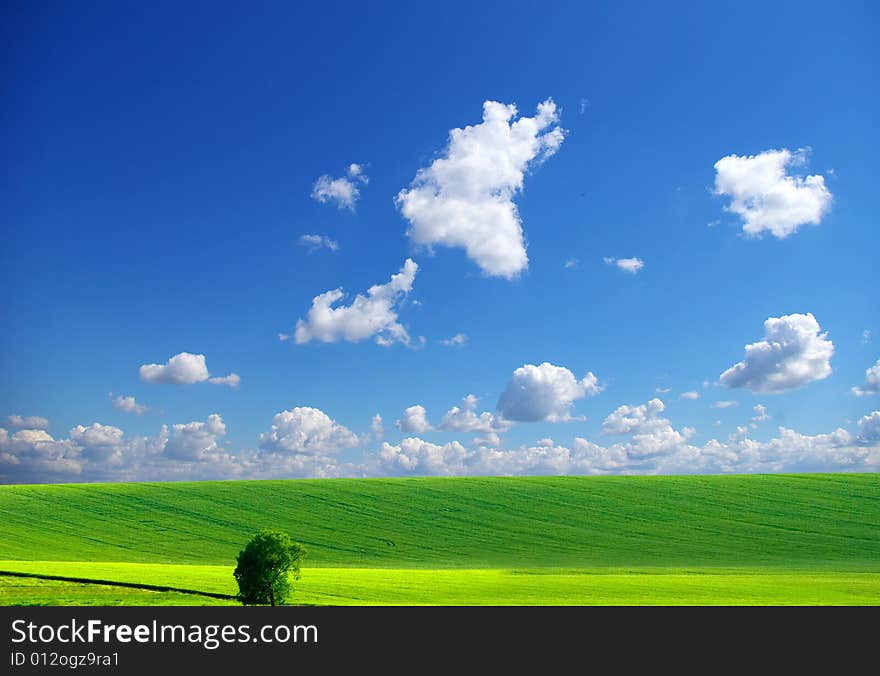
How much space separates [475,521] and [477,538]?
5.13 m

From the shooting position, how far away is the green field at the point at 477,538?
3016 cm

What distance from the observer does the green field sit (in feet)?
98.9

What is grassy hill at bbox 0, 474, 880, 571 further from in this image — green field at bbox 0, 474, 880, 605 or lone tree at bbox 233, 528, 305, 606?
lone tree at bbox 233, 528, 305, 606

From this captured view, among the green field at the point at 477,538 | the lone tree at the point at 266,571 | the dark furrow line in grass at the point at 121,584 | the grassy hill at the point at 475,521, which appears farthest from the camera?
the grassy hill at the point at 475,521

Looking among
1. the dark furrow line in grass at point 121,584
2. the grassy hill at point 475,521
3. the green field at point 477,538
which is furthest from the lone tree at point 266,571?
the grassy hill at point 475,521

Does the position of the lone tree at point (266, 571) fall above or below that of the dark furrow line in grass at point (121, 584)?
above

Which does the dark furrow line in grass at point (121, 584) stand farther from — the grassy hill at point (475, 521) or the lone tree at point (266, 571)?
the grassy hill at point (475, 521)

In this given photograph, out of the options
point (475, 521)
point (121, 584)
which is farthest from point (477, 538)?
point (121, 584)

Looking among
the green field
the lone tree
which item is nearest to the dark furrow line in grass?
the green field

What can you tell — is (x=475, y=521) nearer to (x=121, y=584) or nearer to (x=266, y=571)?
(x=121, y=584)

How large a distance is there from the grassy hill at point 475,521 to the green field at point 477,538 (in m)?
0.24

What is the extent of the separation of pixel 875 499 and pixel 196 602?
63.6 metres
